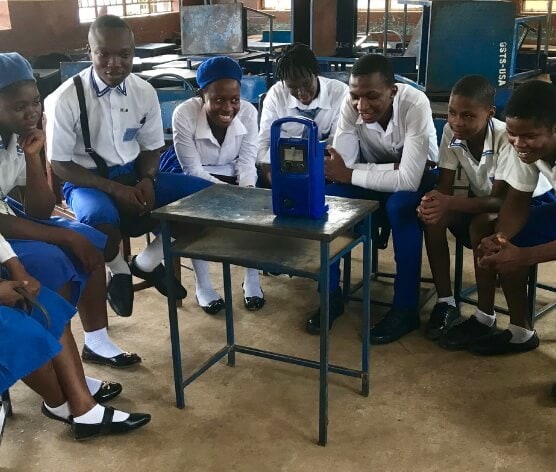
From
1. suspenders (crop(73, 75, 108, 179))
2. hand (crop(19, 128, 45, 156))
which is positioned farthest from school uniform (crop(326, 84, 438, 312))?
hand (crop(19, 128, 45, 156))

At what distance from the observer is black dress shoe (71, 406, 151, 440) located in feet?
6.68

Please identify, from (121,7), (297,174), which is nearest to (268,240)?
(297,174)

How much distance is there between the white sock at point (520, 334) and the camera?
253 cm

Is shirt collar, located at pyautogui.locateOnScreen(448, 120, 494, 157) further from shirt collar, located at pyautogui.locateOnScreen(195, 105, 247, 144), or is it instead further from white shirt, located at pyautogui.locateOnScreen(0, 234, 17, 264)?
white shirt, located at pyautogui.locateOnScreen(0, 234, 17, 264)

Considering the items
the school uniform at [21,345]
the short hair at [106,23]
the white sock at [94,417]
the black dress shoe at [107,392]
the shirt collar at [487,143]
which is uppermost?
the short hair at [106,23]

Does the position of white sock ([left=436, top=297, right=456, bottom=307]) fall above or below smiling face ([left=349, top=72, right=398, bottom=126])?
below

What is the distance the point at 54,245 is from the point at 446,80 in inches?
107

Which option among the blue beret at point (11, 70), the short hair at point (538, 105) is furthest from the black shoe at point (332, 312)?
the blue beret at point (11, 70)

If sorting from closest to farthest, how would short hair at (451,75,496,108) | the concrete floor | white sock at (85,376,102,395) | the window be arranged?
the concrete floor, white sock at (85,376,102,395), short hair at (451,75,496,108), the window

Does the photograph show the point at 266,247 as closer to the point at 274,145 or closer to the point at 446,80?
the point at 274,145

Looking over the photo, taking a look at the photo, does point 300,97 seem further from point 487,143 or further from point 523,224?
point 523,224

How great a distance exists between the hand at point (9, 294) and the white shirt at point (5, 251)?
12 centimetres

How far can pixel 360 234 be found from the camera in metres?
2.12

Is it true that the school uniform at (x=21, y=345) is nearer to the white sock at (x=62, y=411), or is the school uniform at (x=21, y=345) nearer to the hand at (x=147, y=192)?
the white sock at (x=62, y=411)
